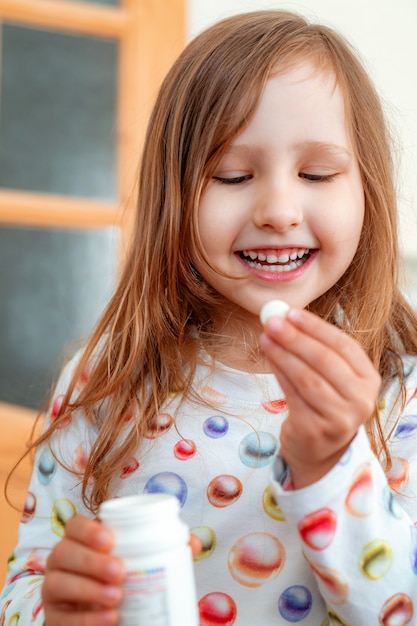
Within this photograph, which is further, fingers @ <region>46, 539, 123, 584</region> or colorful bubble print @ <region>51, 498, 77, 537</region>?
colorful bubble print @ <region>51, 498, 77, 537</region>

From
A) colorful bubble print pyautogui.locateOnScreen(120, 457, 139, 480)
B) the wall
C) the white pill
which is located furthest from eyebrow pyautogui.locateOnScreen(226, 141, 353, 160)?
the wall

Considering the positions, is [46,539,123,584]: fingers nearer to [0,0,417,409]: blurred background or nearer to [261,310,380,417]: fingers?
[261,310,380,417]: fingers

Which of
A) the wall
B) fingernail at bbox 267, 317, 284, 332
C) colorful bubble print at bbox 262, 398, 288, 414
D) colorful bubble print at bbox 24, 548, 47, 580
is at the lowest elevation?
colorful bubble print at bbox 24, 548, 47, 580

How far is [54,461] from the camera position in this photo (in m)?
0.96

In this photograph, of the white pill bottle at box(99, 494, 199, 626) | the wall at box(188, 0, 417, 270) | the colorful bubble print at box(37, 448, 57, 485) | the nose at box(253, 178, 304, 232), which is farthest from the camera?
the wall at box(188, 0, 417, 270)

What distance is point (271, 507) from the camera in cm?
89

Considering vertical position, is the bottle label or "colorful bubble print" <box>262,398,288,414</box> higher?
the bottle label

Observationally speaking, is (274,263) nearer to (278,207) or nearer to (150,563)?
(278,207)

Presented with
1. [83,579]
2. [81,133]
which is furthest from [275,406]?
[81,133]

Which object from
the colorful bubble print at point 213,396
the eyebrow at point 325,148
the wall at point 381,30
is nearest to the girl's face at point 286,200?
the eyebrow at point 325,148

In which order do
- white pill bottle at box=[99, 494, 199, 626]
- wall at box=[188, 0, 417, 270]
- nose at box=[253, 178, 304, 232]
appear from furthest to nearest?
wall at box=[188, 0, 417, 270] < nose at box=[253, 178, 304, 232] < white pill bottle at box=[99, 494, 199, 626]

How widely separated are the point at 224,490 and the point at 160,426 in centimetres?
10

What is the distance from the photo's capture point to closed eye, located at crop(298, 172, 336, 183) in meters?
0.90

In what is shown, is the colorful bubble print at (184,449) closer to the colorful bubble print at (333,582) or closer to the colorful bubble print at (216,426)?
the colorful bubble print at (216,426)
